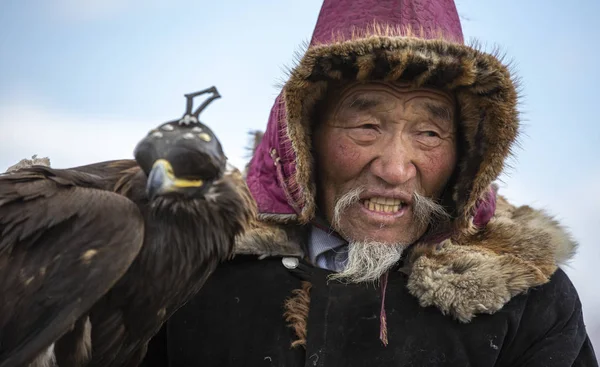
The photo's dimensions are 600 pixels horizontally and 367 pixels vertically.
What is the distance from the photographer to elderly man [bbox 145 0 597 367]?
3.10m

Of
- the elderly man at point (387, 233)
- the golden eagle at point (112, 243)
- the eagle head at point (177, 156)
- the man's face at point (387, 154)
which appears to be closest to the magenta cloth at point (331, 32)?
the elderly man at point (387, 233)

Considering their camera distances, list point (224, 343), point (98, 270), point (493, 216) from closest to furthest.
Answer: point (98, 270) < point (224, 343) < point (493, 216)

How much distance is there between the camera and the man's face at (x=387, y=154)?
3270 millimetres

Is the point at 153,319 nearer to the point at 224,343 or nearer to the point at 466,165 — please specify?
the point at 224,343

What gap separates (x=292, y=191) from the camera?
10.9ft

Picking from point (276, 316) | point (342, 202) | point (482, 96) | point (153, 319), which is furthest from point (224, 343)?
point (482, 96)

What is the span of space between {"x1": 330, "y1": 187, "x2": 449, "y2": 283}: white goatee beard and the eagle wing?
1.14 metres

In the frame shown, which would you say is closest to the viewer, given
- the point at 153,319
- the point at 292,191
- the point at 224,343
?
the point at 153,319

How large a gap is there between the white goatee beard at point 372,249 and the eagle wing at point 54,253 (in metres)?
1.14

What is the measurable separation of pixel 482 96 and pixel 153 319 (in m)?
1.79

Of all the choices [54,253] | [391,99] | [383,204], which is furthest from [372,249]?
[54,253]

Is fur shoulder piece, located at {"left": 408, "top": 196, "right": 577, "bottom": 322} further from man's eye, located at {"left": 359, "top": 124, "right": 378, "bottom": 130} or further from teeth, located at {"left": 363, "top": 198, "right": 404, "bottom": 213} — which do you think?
man's eye, located at {"left": 359, "top": 124, "right": 378, "bottom": 130}

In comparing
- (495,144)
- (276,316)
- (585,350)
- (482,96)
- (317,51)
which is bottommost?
(585,350)

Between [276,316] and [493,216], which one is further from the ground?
[493,216]
